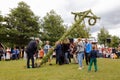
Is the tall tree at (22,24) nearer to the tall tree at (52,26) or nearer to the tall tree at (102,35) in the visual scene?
the tall tree at (52,26)

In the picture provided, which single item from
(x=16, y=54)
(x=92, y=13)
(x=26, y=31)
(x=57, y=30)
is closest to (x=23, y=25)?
(x=26, y=31)

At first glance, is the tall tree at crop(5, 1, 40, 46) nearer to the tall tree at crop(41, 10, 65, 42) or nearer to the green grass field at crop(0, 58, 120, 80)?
the tall tree at crop(41, 10, 65, 42)

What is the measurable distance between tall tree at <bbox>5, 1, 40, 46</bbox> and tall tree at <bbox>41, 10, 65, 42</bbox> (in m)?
3.62

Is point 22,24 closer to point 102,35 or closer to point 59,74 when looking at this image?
point 102,35

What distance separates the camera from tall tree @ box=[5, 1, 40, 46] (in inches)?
2493

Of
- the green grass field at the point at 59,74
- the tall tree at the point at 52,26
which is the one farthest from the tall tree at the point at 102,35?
the green grass field at the point at 59,74

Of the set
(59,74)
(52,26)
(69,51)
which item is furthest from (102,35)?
(59,74)

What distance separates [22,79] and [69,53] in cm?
1054

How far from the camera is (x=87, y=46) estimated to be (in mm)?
20719

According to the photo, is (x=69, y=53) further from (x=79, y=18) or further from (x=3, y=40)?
(x=3, y=40)

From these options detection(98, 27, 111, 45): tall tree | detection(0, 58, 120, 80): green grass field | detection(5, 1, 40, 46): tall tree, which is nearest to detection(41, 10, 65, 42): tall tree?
detection(5, 1, 40, 46): tall tree

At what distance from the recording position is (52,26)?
229 ft

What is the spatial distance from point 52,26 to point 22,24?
8.09 metres

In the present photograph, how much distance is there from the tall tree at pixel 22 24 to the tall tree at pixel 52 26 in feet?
11.9
